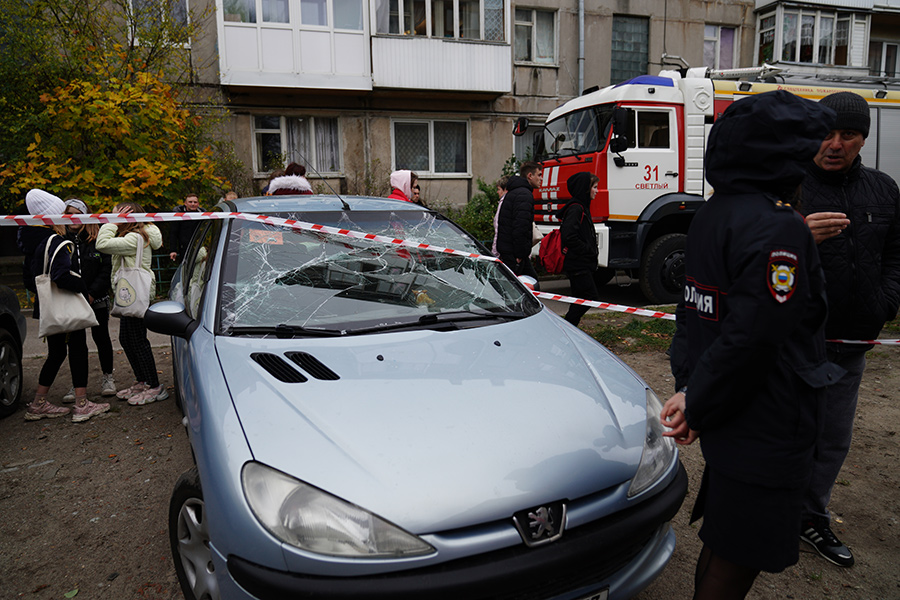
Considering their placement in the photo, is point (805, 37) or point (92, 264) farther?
point (805, 37)

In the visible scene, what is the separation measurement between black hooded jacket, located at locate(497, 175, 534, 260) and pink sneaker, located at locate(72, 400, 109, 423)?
13.9 feet

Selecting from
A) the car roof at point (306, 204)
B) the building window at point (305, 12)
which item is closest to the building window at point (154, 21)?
the building window at point (305, 12)

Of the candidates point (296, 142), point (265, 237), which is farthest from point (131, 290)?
point (296, 142)

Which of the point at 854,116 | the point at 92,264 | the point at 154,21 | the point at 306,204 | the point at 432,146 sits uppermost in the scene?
the point at 154,21

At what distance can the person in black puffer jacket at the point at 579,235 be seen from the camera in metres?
5.67

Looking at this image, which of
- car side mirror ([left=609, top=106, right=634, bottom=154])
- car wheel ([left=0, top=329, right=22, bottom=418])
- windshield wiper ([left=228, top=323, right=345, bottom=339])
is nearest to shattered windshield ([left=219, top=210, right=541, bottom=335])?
windshield wiper ([left=228, top=323, right=345, bottom=339])

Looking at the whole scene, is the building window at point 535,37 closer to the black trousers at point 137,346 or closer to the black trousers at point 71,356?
the black trousers at point 137,346

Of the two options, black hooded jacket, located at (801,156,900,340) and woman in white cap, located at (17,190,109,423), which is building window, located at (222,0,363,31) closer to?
woman in white cap, located at (17,190,109,423)

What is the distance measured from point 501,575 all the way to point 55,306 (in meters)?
3.82

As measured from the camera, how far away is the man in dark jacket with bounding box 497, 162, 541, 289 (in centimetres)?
655

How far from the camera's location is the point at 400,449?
68.1 inches

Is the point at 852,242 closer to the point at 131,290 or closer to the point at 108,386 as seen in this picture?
the point at 131,290

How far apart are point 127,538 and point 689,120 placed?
844 centimetres

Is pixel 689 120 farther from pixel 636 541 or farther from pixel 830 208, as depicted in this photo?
pixel 636 541
